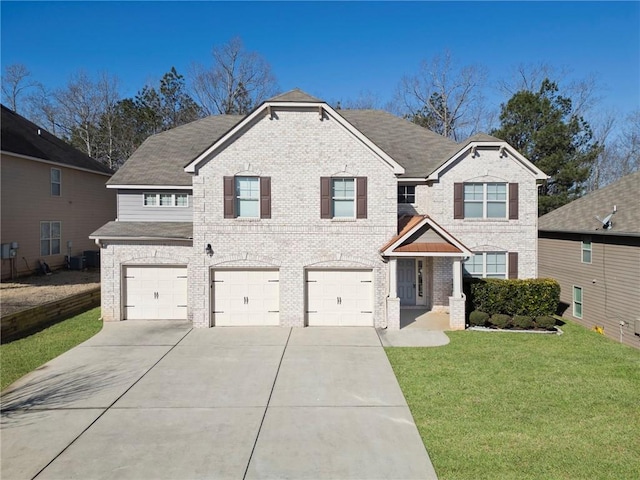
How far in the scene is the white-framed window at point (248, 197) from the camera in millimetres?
14234

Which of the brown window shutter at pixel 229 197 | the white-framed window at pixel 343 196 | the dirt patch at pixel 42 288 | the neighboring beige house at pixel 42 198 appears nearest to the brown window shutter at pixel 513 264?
the white-framed window at pixel 343 196

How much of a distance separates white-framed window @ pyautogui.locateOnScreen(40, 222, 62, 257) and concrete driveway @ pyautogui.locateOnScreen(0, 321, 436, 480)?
13.3 metres

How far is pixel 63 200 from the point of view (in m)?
23.9

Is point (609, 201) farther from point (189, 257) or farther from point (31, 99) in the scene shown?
point (31, 99)

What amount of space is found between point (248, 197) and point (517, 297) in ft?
33.4

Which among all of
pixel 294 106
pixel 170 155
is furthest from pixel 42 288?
pixel 294 106

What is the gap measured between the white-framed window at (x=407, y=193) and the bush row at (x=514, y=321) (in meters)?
5.19

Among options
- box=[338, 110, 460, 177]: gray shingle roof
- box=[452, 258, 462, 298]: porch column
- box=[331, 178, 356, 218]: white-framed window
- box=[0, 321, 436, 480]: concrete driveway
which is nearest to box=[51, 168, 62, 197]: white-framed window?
box=[0, 321, 436, 480]: concrete driveway

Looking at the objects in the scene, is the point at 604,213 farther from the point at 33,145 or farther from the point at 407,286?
the point at 33,145

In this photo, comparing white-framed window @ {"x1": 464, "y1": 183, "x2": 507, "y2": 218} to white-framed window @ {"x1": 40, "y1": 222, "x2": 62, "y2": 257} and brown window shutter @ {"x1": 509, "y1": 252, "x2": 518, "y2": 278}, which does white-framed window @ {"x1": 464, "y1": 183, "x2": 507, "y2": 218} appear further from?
white-framed window @ {"x1": 40, "y1": 222, "x2": 62, "y2": 257}

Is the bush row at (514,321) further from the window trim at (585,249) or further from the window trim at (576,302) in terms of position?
the window trim at (585,249)

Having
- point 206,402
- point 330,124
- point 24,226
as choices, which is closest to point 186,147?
point 330,124

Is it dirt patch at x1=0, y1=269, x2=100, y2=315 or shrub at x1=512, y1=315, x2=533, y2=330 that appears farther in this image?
dirt patch at x1=0, y1=269, x2=100, y2=315

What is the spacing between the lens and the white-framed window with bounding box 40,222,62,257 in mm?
22172
